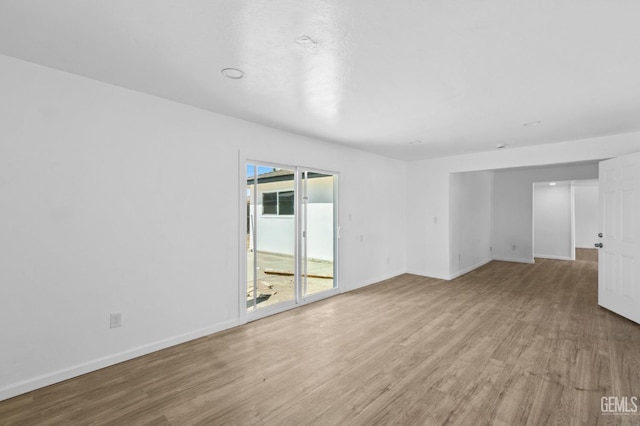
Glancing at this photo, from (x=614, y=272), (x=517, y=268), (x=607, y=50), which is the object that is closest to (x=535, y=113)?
(x=607, y=50)

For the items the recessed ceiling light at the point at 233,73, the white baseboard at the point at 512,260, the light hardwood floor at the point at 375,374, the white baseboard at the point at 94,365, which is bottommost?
the light hardwood floor at the point at 375,374

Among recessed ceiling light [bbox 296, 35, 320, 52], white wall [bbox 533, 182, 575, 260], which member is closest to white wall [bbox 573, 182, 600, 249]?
white wall [bbox 533, 182, 575, 260]

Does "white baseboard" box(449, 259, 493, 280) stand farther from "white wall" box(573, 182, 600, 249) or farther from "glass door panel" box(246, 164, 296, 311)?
"white wall" box(573, 182, 600, 249)

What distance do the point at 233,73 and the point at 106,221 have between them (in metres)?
1.76

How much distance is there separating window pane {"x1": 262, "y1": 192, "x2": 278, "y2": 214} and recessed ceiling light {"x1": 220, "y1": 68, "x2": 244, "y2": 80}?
172cm

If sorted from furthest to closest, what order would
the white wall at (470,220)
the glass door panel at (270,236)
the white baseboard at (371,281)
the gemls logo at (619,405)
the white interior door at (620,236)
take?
the white wall at (470,220)
the white baseboard at (371,281)
the glass door panel at (270,236)
the white interior door at (620,236)
the gemls logo at (619,405)

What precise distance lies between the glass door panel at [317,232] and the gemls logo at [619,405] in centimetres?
333

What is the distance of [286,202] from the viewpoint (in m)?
4.35

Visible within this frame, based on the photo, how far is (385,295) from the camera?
5004 millimetres

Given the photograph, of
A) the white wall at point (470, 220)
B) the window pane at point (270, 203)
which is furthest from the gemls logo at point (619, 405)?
the white wall at point (470, 220)

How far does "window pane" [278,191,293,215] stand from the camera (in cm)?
430

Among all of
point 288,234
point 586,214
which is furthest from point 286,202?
point 586,214

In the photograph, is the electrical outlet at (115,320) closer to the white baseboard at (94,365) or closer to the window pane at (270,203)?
the white baseboard at (94,365)

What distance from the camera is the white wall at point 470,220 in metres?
6.31
